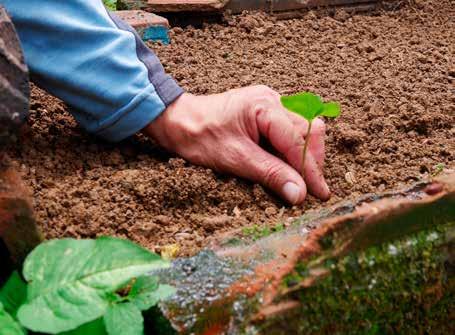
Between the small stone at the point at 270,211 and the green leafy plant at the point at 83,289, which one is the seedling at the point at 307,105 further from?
the green leafy plant at the point at 83,289

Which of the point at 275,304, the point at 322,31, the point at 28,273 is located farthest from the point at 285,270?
the point at 322,31

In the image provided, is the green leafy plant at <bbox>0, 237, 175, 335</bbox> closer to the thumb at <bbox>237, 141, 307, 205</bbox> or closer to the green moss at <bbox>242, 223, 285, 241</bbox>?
the green moss at <bbox>242, 223, 285, 241</bbox>

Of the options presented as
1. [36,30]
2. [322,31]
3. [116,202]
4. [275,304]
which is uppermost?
[36,30]

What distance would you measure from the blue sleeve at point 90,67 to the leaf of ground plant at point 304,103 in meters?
0.43

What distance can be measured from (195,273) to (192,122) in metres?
0.62

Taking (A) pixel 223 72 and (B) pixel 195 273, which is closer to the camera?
(B) pixel 195 273

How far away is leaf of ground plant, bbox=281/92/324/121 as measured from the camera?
1734 mm

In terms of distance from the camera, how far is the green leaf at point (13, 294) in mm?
1470

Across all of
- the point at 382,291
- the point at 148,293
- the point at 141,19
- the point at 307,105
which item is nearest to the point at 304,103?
the point at 307,105

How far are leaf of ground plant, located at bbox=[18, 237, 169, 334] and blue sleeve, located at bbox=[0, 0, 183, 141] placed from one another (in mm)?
649

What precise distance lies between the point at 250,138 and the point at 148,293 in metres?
0.66

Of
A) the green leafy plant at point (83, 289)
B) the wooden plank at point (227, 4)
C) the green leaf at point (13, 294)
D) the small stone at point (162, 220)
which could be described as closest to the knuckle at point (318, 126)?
the small stone at point (162, 220)

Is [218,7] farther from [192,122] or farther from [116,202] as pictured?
[116,202]

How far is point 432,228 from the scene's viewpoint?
1.62 meters
